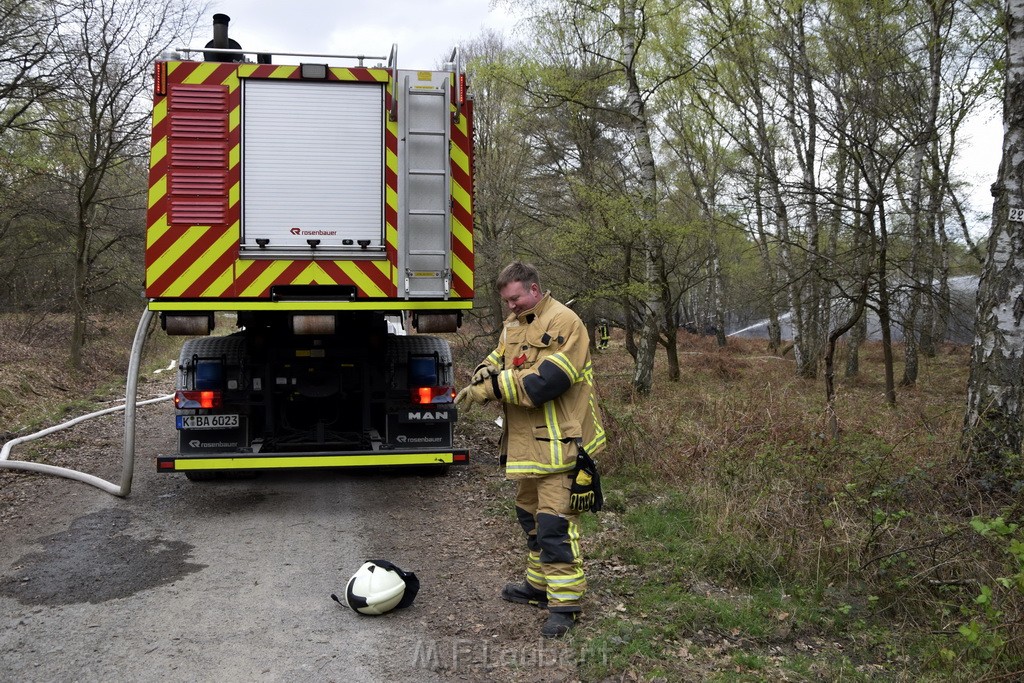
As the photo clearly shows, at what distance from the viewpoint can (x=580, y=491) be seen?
4.34m

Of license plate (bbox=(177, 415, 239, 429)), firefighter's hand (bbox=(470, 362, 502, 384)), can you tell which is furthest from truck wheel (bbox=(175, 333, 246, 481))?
firefighter's hand (bbox=(470, 362, 502, 384))

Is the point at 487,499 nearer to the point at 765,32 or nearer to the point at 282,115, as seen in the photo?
the point at 282,115

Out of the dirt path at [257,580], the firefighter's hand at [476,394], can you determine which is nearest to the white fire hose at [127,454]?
the dirt path at [257,580]

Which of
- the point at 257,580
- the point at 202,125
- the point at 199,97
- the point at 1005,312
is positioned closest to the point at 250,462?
the point at 257,580

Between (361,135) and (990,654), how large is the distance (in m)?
5.54

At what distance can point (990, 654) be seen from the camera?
139 inches

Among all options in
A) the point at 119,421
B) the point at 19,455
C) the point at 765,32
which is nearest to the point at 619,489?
the point at 19,455

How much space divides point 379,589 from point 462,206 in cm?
360

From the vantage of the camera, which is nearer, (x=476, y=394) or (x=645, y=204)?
(x=476, y=394)

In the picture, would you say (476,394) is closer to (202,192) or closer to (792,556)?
(792,556)

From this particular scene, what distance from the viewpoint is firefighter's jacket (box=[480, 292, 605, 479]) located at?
4.24 meters

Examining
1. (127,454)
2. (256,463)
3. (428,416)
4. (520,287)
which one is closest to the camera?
(520,287)

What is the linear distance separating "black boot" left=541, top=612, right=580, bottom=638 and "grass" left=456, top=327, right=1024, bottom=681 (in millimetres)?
96

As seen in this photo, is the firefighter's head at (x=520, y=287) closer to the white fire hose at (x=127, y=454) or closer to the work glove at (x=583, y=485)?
the work glove at (x=583, y=485)
